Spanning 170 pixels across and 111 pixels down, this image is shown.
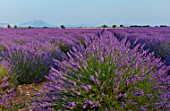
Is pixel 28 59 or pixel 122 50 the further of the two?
pixel 28 59

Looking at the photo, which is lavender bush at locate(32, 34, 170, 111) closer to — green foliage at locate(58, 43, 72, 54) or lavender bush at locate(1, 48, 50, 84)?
lavender bush at locate(1, 48, 50, 84)

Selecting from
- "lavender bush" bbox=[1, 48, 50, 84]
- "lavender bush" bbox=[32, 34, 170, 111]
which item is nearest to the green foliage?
"lavender bush" bbox=[1, 48, 50, 84]

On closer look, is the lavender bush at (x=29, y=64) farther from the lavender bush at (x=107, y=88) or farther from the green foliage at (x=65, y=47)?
the green foliage at (x=65, y=47)

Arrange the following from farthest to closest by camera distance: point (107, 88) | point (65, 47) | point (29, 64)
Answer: point (65, 47) → point (29, 64) → point (107, 88)

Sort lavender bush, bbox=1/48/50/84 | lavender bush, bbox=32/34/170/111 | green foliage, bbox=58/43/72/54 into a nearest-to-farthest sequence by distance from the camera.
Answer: lavender bush, bbox=32/34/170/111
lavender bush, bbox=1/48/50/84
green foliage, bbox=58/43/72/54

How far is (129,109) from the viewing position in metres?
2.52

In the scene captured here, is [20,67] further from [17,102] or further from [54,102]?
[54,102]

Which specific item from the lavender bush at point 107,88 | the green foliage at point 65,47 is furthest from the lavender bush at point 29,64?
the green foliage at point 65,47

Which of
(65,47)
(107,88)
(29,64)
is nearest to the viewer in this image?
(107,88)

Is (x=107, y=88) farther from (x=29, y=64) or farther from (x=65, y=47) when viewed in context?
(x=65, y=47)

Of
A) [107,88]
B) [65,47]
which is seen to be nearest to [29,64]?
[107,88]

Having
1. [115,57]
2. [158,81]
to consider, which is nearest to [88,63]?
[115,57]

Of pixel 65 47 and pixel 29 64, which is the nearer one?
pixel 29 64

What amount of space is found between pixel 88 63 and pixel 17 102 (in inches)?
77.2
